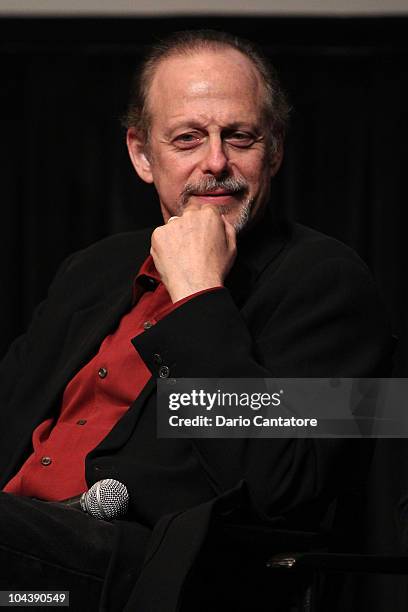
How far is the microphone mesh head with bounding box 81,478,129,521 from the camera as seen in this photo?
165 centimetres

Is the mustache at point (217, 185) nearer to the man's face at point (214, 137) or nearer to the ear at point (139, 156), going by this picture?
the man's face at point (214, 137)

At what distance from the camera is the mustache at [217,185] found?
6.49 ft

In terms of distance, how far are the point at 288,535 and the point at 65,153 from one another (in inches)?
76.5

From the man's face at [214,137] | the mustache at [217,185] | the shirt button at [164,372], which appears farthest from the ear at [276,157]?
the shirt button at [164,372]

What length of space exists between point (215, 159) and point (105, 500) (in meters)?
0.66

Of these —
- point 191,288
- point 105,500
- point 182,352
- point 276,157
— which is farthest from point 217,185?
point 105,500

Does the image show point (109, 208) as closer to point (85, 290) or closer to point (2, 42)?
point (2, 42)

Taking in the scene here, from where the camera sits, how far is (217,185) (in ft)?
6.49

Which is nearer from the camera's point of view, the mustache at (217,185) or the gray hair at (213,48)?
the mustache at (217,185)

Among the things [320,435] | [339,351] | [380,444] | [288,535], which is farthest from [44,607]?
[380,444]

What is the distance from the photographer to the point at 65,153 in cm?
328

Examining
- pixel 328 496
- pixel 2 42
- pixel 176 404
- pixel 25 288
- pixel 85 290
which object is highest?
pixel 2 42

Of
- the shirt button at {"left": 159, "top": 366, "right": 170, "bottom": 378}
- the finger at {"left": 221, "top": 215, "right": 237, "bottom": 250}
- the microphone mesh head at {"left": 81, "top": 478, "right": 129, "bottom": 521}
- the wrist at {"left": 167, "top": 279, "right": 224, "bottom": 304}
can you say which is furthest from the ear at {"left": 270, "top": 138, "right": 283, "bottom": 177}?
the microphone mesh head at {"left": 81, "top": 478, "right": 129, "bottom": 521}

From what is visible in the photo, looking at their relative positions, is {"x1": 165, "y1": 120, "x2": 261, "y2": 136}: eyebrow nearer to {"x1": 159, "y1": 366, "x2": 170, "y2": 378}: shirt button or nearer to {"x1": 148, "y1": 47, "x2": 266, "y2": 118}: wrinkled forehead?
{"x1": 148, "y1": 47, "x2": 266, "y2": 118}: wrinkled forehead
